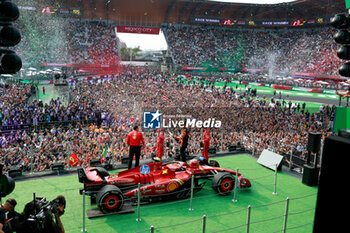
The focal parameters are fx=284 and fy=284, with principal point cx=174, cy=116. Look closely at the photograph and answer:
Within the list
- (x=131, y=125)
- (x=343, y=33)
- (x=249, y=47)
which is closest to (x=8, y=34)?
(x=343, y=33)

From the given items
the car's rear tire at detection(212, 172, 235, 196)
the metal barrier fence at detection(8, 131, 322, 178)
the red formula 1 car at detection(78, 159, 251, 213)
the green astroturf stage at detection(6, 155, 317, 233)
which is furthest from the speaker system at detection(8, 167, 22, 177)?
the car's rear tire at detection(212, 172, 235, 196)

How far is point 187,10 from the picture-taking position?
57.6 meters

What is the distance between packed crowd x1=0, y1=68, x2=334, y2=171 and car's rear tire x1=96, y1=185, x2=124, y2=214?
3.69 meters

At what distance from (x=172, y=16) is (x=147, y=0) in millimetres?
8604

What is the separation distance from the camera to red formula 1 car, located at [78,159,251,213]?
745 centimetres

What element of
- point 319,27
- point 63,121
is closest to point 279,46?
point 319,27

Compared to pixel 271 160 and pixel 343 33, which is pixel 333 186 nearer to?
pixel 343 33

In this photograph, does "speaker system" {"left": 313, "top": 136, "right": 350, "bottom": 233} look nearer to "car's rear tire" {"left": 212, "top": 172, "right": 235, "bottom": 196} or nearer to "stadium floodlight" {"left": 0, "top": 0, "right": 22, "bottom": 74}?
"stadium floodlight" {"left": 0, "top": 0, "right": 22, "bottom": 74}

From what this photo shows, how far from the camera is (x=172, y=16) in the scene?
58.8 metres

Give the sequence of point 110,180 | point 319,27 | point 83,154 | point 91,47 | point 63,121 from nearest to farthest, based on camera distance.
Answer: point 110,180 → point 83,154 → point 63,121 → point 91,47 → point 319,27

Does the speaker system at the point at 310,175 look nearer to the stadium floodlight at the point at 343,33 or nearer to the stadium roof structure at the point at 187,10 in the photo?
the stadium floodlight at the point at 343,33

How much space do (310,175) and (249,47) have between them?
55007mm

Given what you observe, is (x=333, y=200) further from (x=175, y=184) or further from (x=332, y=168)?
(x=175, y=184)

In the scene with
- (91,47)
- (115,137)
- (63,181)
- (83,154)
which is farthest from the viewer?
(91,47)
